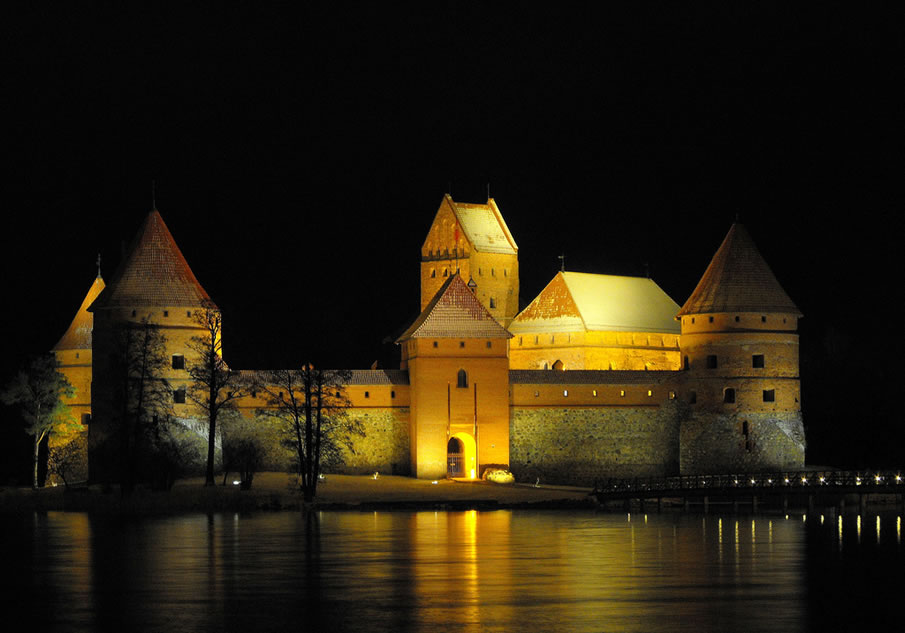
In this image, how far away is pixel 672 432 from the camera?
54344 millimetres

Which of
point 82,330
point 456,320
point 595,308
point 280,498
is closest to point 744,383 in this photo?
point 456,320

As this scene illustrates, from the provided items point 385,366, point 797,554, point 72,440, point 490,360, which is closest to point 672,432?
point 490,360

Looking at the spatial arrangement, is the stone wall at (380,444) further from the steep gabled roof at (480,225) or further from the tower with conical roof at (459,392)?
the steep gabled roof at (480,225)

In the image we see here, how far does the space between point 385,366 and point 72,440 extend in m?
29.0

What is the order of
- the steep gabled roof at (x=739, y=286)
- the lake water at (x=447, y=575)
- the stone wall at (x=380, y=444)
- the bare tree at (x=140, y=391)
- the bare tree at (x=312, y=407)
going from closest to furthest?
the lake water at (x=447, y=575)
the bare tree at (x=140, y=391)
the bare tree at (x=312, y=407)
the stone wall at (x=380, y=444)
the steep gabled roof at (x=739, y=286)

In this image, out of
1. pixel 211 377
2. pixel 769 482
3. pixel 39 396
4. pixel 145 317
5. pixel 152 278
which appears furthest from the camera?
pixel 39 396

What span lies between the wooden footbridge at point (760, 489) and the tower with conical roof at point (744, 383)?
447cm

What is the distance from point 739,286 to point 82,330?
21.8 m

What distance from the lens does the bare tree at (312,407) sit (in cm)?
4819

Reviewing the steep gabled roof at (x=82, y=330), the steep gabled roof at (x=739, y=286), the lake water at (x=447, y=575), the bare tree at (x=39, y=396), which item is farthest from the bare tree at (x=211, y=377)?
the steep gabled roof at (x=739, y=286)

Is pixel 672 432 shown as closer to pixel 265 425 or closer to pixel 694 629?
pixel 265 425

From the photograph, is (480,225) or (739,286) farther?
(480,225)

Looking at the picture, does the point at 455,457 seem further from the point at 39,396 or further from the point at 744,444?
the point at 39,396

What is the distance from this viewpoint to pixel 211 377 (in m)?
48.0
